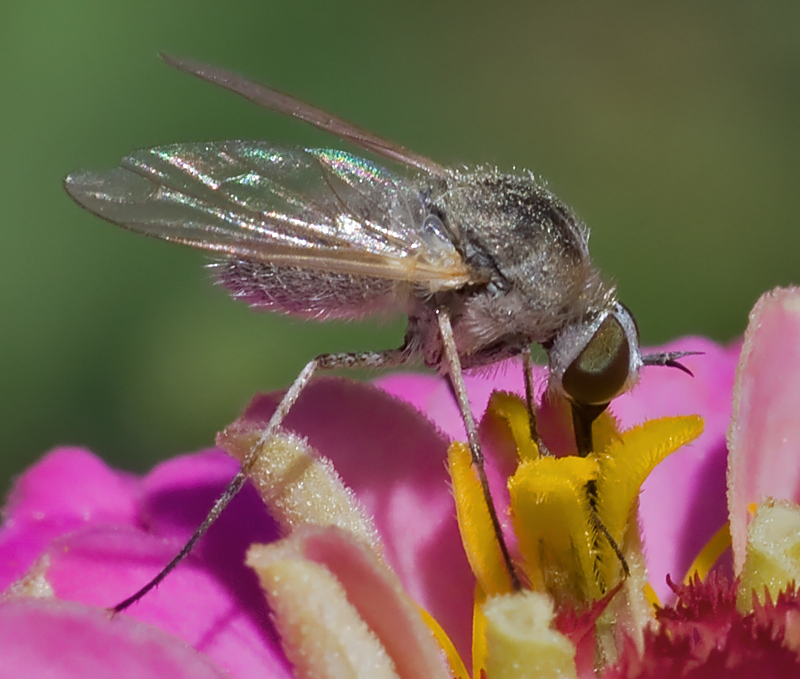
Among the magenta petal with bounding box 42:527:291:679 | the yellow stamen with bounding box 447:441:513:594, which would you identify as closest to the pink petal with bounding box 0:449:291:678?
the magenta petal with bounding box 42:527:291:679

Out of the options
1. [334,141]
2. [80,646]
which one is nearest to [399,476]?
[80,646]

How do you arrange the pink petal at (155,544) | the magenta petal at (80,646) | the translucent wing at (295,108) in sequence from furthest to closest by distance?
the translucent wing at (295,108) → the pink petal at (155,544) → the magenta petal at (80,646)

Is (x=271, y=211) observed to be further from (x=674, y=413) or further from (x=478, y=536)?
(x=674, y=413)

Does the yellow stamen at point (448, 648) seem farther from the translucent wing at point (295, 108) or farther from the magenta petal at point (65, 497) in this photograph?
the translucent wing at point (295, 108)

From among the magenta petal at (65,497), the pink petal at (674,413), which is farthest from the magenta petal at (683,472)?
the magenta petal at (65,497)

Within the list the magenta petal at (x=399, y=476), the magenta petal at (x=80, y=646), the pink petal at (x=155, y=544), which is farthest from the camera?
the magenta petal at (x=399, y=476)

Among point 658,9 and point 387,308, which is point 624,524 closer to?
point 387,308

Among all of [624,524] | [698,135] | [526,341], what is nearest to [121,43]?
[698,135]
